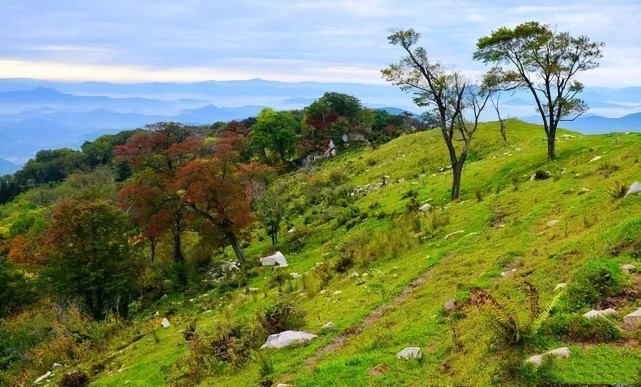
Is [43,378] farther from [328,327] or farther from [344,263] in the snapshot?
[328,327]

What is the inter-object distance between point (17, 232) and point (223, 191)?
45043 millimetres

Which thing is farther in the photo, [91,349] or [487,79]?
[487,79]

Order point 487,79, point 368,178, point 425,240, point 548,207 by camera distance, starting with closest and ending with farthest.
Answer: point 548,207 < point 425,240 < point 487,79 < point 368,178

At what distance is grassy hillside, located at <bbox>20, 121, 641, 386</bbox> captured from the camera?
7781 mm

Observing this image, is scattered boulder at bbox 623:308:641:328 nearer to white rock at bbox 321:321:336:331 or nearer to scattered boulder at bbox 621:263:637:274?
scattered boulder at bbox 621:263:637:274

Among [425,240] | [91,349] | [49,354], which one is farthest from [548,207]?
[49,354]

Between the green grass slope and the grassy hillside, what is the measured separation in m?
0.04

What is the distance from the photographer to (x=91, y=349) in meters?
18.4

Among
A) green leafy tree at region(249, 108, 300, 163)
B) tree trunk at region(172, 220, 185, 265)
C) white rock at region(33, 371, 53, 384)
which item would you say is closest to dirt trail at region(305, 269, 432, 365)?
white rock at region(33, 371, 53, 384)

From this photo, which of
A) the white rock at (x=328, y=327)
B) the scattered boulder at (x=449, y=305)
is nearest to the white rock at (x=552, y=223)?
the scattered boulder at (x=449, y=305)

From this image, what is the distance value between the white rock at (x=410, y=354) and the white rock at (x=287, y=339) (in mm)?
3037

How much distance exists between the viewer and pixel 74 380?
577 inches

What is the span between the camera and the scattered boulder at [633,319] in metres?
7.62

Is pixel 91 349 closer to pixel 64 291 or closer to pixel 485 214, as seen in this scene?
pixel 64 291
